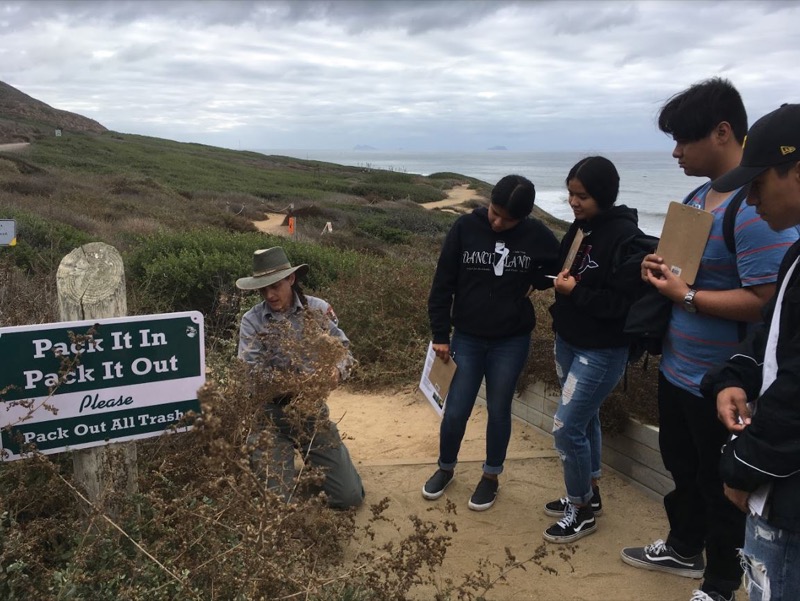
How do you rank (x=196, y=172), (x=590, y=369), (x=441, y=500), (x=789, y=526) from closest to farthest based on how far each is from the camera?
(x=789, y=526) → (x=590, y=369) → (x=441, y=500) → (x=196, y=172)

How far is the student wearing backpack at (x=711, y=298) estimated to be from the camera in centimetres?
223

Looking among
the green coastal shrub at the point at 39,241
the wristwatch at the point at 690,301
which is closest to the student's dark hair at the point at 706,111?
the wristwatch at the point at 690,301

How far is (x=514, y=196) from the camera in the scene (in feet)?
10.3

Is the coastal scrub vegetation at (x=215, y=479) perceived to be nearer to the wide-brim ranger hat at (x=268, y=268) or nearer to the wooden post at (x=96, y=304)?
the wooden post at (x=96, y=304)

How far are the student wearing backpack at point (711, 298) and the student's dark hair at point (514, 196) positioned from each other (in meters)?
0.80

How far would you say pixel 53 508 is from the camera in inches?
105

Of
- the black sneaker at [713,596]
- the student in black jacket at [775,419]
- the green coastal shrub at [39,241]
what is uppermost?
the student in black jacket at [775,419]

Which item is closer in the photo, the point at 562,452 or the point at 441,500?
the point at 562,452

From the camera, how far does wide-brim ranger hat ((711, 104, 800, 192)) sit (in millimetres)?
1614

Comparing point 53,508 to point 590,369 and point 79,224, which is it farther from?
point 79,224

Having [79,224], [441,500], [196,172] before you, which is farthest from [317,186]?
[441,500]

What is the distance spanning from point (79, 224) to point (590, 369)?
38.3ft

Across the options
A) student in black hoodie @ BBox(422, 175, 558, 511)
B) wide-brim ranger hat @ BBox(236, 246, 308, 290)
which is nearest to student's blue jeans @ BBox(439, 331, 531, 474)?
student in black hoodie @ BBox(422, 175, 558, 511)

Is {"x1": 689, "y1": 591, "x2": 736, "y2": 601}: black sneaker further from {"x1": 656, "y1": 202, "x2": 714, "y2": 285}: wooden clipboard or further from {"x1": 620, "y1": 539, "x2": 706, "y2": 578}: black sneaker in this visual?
{"x1": 656, "y1": 202, "x2": 714, "y2": 285}: wooden clipboard
